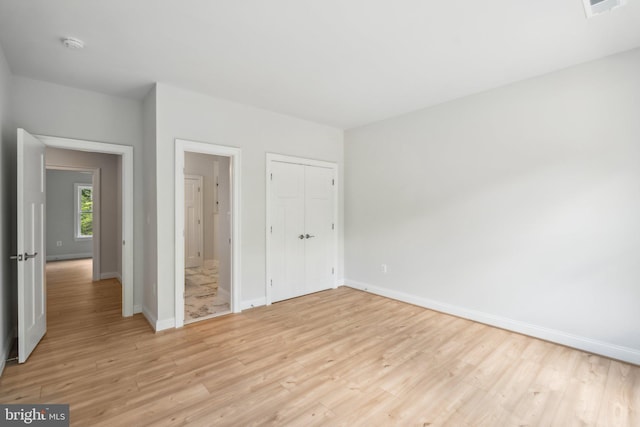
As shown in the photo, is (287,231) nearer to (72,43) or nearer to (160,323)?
(160,323)

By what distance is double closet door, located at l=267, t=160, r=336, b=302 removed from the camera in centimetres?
432

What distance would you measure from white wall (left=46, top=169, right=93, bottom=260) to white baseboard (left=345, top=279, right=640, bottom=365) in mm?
8499

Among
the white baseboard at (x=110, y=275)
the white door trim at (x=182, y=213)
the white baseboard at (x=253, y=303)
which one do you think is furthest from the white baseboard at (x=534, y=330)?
the white baseboard at (x=110, y=275)

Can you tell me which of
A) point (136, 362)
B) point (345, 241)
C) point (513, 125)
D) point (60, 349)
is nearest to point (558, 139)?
point (513, 125)

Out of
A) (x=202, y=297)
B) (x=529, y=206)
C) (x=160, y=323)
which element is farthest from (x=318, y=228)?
(x=529, y=206)

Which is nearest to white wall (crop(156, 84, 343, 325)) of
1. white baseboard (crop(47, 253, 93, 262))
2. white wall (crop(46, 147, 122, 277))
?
white wall (crop(46, 147, 122, 277))

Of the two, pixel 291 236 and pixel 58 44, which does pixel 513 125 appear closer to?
pixel 291 236

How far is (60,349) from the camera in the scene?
2.87m

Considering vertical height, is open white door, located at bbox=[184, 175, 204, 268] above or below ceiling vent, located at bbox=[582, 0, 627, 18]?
below

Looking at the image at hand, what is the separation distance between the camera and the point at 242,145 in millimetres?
3932

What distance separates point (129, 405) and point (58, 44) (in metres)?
2.93

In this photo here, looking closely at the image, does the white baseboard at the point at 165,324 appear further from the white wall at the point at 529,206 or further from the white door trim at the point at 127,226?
the white wall at the point at 529,206

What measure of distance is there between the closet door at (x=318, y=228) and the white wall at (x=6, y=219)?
10.8ft

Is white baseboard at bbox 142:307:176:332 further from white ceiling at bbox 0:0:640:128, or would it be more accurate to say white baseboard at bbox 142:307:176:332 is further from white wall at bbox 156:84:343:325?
white ceiling at bbox 0:0:640:128
